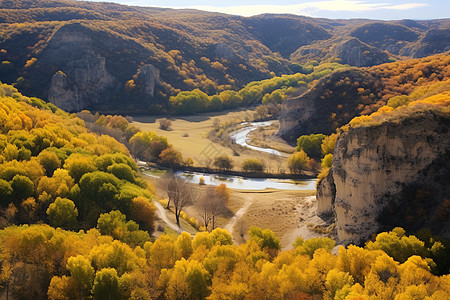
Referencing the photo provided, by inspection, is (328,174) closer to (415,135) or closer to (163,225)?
(415,135)

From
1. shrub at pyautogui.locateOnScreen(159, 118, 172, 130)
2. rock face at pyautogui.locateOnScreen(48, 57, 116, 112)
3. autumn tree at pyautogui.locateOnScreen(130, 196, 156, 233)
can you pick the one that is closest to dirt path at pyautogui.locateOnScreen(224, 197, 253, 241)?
autumn tree at pyautogui.locateOnScreen(130, 196, 156, 233)

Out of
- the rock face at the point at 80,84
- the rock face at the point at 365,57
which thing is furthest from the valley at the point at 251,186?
the rock face at the point at 365,57

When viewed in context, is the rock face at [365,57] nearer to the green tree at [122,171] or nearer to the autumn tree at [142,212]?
the green tree at [122,171]

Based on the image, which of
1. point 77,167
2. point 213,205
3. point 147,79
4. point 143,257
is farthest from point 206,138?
point 143,257

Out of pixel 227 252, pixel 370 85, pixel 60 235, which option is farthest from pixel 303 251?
pixel 370 85

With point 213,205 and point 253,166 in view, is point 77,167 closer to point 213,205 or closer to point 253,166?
point 213,205

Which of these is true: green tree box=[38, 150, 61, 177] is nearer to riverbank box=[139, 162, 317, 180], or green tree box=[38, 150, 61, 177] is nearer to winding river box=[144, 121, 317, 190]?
winding river box=[144, 121, 317, 190]
